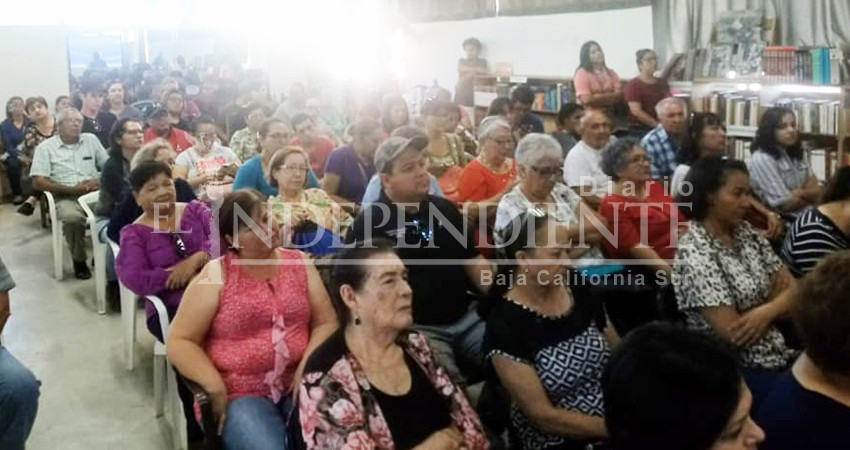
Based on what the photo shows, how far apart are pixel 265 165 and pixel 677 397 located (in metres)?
3.81

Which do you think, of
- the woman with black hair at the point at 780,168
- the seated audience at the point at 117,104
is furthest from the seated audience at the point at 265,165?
the seated audience at the point at 117,104

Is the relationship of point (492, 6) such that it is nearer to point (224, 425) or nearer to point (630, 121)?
point (630, 121)

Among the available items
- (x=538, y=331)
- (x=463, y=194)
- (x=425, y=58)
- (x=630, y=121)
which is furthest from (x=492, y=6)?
(x=538, y=331)

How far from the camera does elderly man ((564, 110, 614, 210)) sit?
4.63 m

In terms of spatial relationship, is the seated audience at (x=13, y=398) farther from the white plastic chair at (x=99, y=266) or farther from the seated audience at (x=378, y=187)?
the white plastic chair at (x=99, y=266)

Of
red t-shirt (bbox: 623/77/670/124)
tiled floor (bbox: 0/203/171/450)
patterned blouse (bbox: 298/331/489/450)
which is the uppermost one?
red t-shirt (bbox: 623/77/670/124)

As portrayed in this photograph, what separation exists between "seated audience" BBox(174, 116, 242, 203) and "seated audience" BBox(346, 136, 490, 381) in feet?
7.80

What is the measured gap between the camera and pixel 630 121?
7477mm

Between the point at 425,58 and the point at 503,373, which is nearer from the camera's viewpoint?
the point at 503,373

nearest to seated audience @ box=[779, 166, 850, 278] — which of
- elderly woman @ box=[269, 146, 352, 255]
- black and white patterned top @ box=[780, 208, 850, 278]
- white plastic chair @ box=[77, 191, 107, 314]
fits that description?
black and white patterned top @ box=[780, 208, 850, 278]

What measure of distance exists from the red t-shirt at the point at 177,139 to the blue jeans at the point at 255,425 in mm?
4238

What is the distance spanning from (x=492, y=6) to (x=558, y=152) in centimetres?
628

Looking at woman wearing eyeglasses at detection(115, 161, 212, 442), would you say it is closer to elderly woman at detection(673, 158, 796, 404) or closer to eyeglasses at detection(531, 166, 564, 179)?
eyeglasses at detection(531, 166, 564, 179)

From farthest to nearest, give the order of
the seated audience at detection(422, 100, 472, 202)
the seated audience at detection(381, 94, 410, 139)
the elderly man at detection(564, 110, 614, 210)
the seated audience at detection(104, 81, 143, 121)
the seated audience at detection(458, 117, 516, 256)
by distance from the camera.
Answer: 1. the seated audience at detection(104, 81, 143, 121)
2. the seated audience at detection(381, 94, 410, 139)
3. the seated audience at detection(422, 100, 472, 202)
4. the elderly man at detection(564, 110, 614, 210)
5. the seated audience at detection(458, 117, 516, 256)
